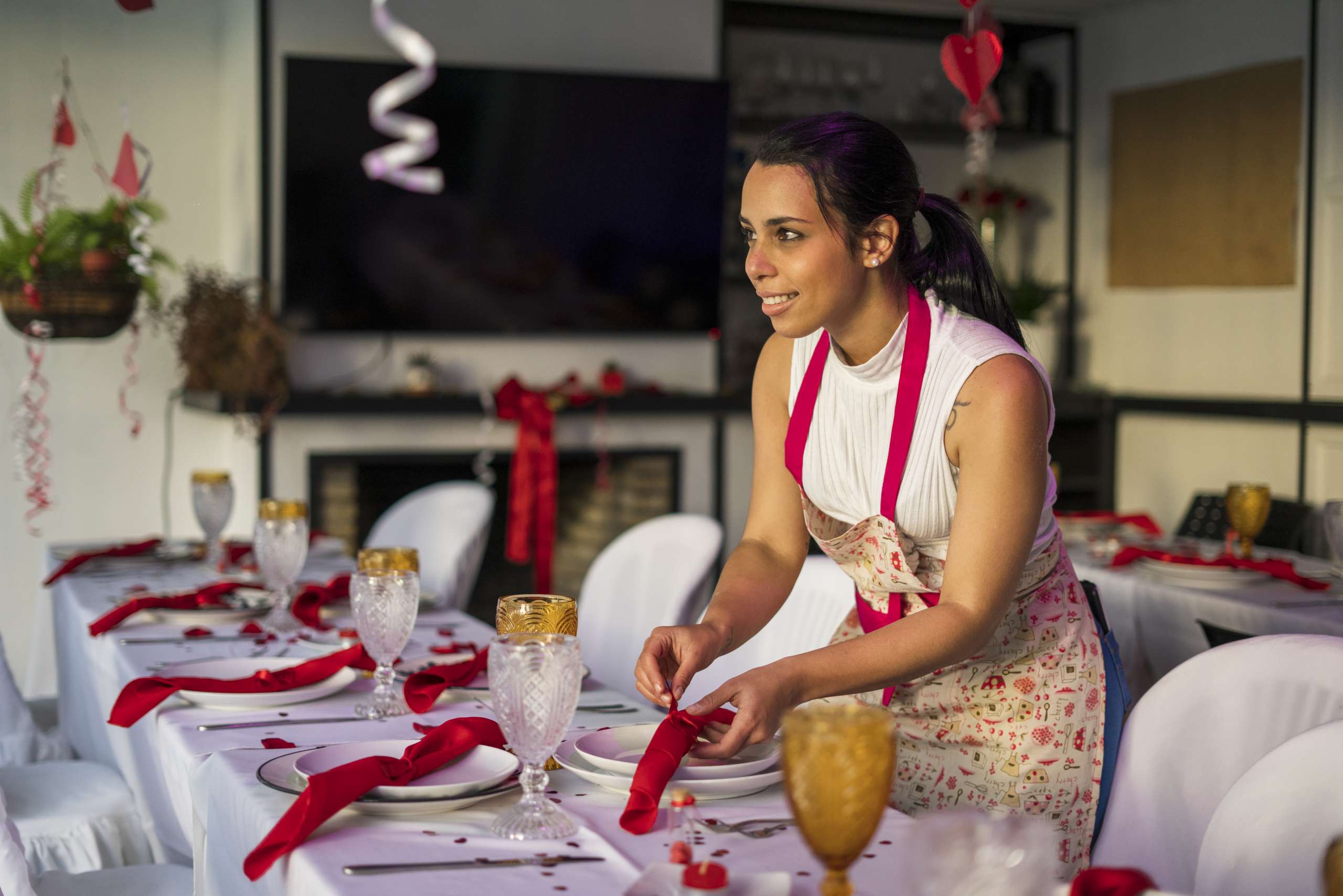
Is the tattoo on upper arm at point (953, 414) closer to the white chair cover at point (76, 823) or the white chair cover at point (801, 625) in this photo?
the white chair cover at point (801, 625)

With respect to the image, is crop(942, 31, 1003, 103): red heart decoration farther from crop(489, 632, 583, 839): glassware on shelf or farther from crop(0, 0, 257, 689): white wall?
crop(0, 0, 257, 689): white wall

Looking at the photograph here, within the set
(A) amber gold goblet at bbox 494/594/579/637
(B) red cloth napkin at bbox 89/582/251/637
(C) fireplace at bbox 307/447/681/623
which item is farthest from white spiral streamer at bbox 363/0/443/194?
(A) amber gold goblet at bbox 494/594/579/637

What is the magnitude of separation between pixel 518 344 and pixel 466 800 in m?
3.99

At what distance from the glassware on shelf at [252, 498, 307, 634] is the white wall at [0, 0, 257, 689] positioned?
2600 millimetres

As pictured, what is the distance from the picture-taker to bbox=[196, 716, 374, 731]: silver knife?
1.69 metres

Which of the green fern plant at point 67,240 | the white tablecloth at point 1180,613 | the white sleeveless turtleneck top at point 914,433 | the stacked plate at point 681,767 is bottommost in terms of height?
the white tablecloth at point 1180,613

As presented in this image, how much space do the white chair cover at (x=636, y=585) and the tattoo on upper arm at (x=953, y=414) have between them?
1232 millimetres

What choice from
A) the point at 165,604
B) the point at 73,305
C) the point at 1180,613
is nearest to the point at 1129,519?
the point at 1180,613

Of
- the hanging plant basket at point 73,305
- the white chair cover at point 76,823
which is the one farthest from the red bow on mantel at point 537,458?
the white chair cover at point 76,823

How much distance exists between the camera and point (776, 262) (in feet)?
5.28

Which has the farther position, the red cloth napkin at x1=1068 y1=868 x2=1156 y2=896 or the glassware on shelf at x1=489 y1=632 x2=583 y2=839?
the glassware on shelf at x1=489 y1=632 x2=583 y2=839

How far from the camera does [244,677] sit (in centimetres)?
189

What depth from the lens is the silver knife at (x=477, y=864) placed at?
117 cm

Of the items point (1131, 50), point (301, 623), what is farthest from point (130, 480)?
point (1131, 50)
